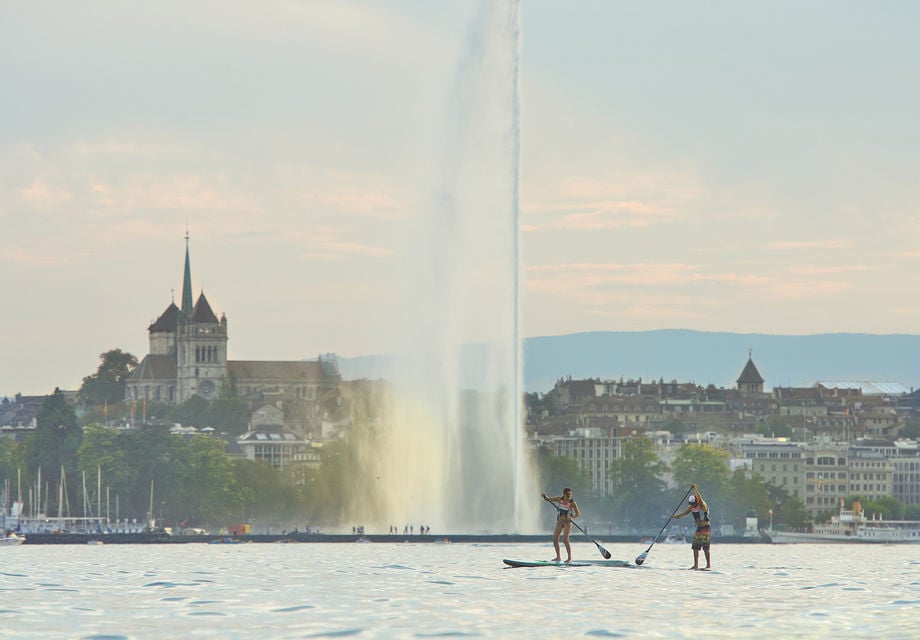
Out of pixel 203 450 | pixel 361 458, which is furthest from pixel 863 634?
pixel 203 450

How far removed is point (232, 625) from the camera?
27.9 m

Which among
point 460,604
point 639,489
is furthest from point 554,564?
point 639,489

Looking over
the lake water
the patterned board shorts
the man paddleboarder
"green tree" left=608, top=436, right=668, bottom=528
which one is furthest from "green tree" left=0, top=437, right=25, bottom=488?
the man paddleboarder

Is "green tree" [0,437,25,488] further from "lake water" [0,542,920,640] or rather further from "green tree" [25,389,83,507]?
"lake water" [0,542,920,640]

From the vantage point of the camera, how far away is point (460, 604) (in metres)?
31.5

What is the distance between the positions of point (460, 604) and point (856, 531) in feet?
459

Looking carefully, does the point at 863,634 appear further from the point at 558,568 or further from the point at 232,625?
the point at 558,568

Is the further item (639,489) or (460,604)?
(639,489)

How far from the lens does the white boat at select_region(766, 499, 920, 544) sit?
525 ft

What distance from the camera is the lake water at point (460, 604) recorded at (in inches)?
1077

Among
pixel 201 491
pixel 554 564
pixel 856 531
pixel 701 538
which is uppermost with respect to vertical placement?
pixel 201 491

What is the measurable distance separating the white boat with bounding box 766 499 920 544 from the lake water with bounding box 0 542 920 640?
109701 millimetres

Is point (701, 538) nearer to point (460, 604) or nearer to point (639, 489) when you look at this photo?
point (460, 604)

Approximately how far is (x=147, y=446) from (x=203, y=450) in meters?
4.47
